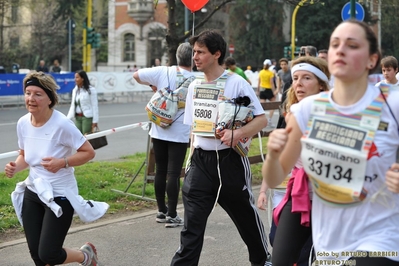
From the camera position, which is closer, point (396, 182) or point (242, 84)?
point (396, 182)

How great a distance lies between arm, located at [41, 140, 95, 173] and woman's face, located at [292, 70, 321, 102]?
1.66 m

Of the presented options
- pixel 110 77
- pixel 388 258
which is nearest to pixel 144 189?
pixel 388 258

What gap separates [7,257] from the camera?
6547 millimetres

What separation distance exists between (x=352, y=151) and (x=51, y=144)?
2.77 meters

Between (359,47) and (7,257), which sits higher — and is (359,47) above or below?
above

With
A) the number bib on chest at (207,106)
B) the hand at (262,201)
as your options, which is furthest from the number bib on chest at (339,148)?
the number bib on chest at (207,106)

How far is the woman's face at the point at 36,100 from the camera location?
17.5ft

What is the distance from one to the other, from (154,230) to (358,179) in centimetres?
474

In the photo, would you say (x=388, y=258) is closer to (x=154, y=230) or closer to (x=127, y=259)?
(x=127, y=259)

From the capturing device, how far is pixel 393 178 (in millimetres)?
3164

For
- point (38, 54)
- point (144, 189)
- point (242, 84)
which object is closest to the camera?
point (242, 84)

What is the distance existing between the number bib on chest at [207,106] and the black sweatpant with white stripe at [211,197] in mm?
184

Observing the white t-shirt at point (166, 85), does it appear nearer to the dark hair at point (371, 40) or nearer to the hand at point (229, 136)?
the hand at point (229, 136)

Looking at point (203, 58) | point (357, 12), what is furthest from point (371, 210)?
point (357, 12)
